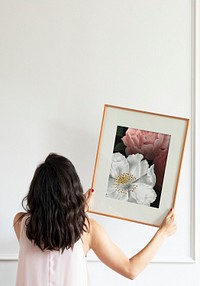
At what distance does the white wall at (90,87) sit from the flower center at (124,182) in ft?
0.72

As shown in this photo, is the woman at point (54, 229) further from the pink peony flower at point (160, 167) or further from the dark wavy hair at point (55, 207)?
the pink peony flower at point (160, 167)

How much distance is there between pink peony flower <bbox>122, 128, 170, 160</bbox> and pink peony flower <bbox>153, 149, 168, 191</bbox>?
0.06 feet

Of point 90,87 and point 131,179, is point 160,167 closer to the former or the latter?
point 131,179

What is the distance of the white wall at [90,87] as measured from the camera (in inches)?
67.4

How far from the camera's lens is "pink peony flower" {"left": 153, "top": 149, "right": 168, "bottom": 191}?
156 centimetres

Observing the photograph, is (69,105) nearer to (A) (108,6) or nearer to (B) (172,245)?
(A) (108,6)

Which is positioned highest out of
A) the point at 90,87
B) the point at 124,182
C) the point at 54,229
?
the point at 90,87

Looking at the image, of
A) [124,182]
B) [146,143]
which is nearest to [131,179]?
[124,182]

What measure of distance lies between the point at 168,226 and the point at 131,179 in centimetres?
23

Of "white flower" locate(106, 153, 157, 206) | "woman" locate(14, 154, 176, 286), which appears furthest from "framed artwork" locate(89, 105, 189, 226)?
"woman" locate(14, 154, 176, 286)

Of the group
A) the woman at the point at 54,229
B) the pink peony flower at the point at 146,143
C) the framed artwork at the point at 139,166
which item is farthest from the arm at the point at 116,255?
the pink peony flower at the point at 146,143

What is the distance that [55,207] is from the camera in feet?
3.90

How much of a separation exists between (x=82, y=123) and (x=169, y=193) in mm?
492
